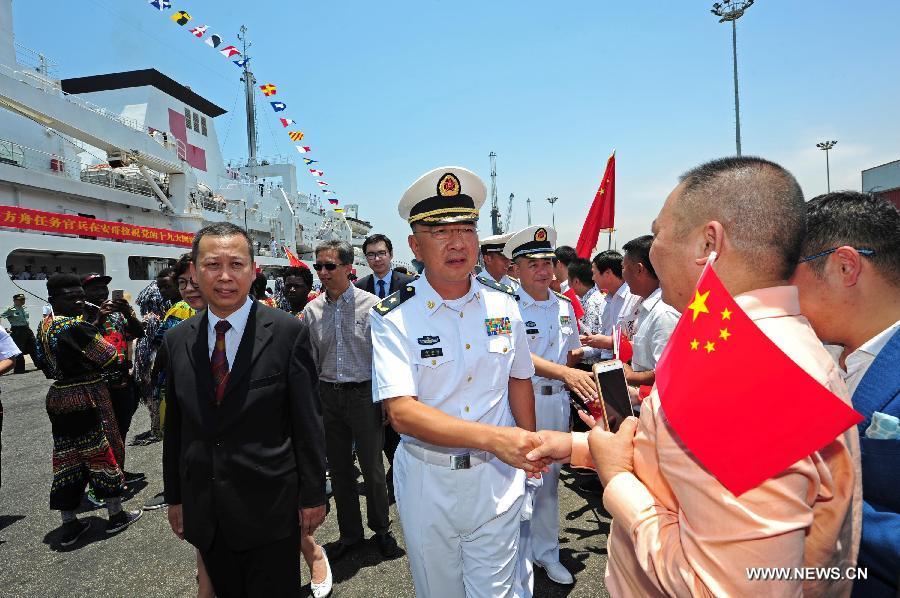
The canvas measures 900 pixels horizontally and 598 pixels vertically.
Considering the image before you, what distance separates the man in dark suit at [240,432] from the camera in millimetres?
2209

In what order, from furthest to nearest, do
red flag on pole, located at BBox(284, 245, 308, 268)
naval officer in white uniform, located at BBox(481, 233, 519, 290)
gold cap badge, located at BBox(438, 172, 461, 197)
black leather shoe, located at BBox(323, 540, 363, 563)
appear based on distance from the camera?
naval officer in white uniform, located at BBox(481, 233, 519, 290), red flag on pole, located at BBox(284, 245, 308, 268), black leather shoe, located at BBox(323, 540, 363, 563), gold cap badge, located at BBox(438, 172, 461, 197)

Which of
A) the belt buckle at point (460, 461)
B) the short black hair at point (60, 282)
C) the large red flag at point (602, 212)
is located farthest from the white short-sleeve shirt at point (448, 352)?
the large red flag at point (602, 212)

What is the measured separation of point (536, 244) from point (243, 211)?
29885mm

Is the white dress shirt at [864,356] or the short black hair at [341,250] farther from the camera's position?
the short black hair at [341,250]

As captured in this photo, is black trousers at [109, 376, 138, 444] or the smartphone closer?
the smartphone

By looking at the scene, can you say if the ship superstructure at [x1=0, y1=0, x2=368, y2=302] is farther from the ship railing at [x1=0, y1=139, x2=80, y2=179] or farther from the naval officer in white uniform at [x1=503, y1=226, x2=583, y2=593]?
the naval officer in white uniform at [x1=503, y1=226, x2=583, y2=593]

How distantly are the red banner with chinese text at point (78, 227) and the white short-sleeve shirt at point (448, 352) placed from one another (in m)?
13.8

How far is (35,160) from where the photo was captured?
18172 mm

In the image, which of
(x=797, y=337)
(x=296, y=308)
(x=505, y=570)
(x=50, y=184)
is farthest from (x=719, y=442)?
(x=50, y=184)

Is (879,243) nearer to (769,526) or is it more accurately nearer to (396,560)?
(769,526)

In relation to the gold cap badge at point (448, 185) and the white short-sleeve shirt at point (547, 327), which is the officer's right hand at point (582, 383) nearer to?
the gold cap badge at point (448, 185)

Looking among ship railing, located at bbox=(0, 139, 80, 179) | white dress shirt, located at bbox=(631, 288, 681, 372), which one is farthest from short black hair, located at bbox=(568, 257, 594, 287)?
ship railing, located at bbox=(0, 139, 80, 179)

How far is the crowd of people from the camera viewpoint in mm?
1000

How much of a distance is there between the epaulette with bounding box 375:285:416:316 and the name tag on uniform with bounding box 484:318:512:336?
0.40 metres
